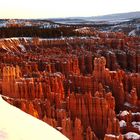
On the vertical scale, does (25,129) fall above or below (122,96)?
above

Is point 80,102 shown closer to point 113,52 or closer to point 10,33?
point 113,52

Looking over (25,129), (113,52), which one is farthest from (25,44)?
(25,129)

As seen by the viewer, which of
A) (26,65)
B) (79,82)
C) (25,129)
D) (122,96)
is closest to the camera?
(25,129)

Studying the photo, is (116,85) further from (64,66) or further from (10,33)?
(10,33)

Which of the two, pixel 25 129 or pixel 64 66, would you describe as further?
pixel 64 66

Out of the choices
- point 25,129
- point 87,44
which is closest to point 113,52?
point 87,44

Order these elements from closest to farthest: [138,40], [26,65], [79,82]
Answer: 1. [79,82]
2. [26,65]
3. [138,40]
